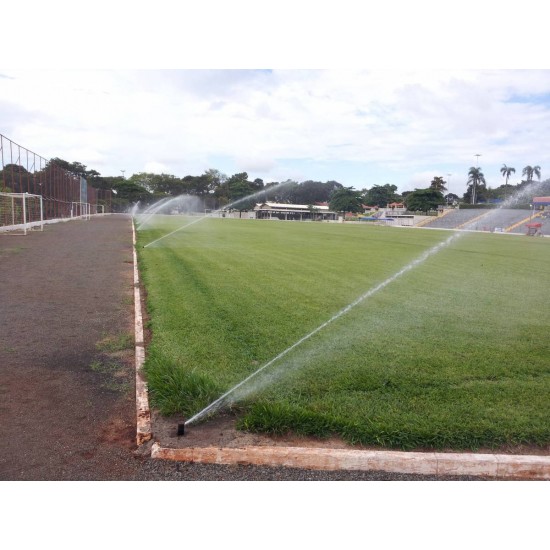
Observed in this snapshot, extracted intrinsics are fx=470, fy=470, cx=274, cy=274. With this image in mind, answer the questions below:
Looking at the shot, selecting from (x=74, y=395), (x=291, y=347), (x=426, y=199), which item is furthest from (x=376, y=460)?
(x=426, y=199)

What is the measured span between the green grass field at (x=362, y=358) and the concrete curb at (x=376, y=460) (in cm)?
19

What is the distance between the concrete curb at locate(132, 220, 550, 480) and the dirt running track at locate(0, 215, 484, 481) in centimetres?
7

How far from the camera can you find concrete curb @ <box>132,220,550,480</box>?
11.0 ft

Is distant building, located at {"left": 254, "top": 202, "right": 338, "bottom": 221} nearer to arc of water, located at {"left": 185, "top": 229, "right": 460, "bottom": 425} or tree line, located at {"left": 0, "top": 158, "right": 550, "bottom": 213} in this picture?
tree line, located at {"left": 0, "top": 158, "right": 550, "bottom": 213}

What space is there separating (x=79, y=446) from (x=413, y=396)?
2.86 metres

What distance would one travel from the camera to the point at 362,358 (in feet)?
17.5

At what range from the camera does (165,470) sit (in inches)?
129

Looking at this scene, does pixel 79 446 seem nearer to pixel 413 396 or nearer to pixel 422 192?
pixel 413 396

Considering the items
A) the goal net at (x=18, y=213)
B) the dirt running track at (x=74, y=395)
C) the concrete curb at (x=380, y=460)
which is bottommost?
the concrete curb at (x=380, y=460)

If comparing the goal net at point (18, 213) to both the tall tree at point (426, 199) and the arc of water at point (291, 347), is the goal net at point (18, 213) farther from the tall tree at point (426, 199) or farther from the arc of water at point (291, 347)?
A: the tall tree at point (426, 199)

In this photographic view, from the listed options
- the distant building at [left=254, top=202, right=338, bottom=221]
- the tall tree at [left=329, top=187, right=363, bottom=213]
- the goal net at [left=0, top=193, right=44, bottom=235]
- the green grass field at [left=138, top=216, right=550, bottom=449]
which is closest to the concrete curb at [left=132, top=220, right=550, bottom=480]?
the green grass field at [left=138, top=216, right=550, bottom=449]

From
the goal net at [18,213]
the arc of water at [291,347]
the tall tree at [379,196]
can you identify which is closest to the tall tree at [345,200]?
the tall tree at [379,196]

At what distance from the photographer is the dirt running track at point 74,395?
3266 millimetres

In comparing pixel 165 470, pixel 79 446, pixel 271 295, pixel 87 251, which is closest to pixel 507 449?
pixel 165 470
